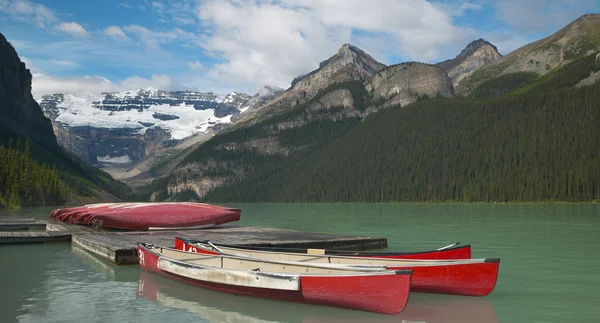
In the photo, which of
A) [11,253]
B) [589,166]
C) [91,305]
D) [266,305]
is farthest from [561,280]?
[589,166]

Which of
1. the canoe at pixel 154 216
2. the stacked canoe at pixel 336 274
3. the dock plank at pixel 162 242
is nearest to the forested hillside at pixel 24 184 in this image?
the canoe at pixel 154 216

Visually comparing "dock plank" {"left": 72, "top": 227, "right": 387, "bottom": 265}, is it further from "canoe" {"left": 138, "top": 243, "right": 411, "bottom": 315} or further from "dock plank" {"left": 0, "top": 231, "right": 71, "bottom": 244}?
"canoe" {"left": 138, "top": 243, "right": 411, "bottom": 315}

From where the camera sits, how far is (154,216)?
1619 inches

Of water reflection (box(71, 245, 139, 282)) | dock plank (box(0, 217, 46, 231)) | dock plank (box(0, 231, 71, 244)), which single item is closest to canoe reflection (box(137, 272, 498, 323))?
water reflection (box(71, 245, 139, 282))

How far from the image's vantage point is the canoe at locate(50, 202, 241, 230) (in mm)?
40531

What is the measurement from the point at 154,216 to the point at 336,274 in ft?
92.0

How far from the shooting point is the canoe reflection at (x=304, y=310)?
15.9m

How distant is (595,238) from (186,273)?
33.8 metres

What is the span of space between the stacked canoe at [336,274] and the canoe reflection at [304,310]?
0.34 m

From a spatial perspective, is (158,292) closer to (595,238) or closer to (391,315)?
(391,315)

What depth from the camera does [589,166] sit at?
543ft

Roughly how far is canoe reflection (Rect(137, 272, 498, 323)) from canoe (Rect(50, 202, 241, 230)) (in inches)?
835

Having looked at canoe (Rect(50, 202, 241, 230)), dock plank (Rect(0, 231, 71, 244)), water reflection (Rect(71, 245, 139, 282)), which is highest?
canoe (Rect(50, 202, 241, 230))

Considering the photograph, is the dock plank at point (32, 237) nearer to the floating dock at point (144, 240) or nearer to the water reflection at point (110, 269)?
the floating dock at point (144, 240)
